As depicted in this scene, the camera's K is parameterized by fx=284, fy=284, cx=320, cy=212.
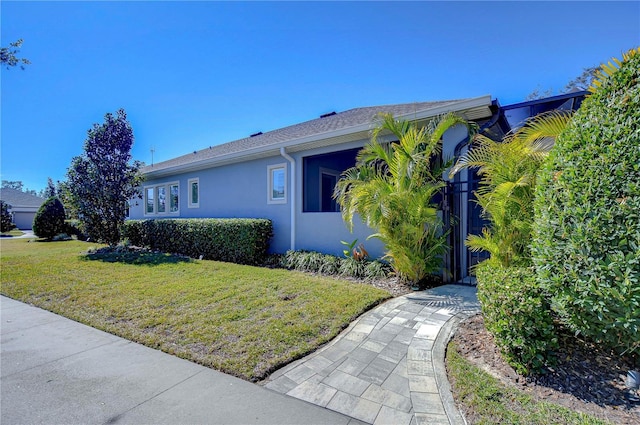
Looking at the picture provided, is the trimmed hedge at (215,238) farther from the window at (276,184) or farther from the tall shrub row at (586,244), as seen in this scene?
the tall shrub row at (586,244)

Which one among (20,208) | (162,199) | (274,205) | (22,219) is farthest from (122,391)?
(22,219)

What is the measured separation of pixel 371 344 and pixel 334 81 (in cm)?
925

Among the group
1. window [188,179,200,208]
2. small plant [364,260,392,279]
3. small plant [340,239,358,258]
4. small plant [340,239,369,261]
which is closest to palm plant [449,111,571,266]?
small plant [364,260,392,279]

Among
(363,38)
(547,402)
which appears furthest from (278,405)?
(363,38)

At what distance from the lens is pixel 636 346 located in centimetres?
221

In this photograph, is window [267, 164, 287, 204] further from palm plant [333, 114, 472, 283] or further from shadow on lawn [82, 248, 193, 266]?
palm plant [333, 114, 472, 283]

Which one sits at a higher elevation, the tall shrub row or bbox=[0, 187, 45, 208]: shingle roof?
bbox=[0, 187, 45, 208]: shingle roof

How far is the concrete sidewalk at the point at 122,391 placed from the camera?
7.38 feet

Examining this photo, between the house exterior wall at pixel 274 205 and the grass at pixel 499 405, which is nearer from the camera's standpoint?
the grass at pixel 499 405

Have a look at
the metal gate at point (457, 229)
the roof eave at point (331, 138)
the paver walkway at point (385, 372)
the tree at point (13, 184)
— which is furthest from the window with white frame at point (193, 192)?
the tree at point (13, 184)

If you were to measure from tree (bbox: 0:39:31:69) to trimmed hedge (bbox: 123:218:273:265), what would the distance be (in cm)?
592

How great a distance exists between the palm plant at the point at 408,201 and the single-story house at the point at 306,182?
557mm

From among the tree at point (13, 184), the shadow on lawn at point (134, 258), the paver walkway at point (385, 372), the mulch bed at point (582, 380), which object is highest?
the tree at point (13, 184)

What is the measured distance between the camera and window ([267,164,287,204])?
898 centimetres
